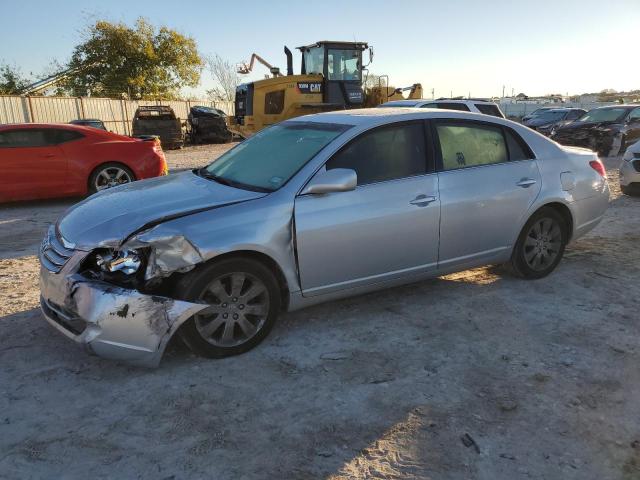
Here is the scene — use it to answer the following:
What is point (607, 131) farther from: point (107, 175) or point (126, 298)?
point (126, 298)

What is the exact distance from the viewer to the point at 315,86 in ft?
51.2

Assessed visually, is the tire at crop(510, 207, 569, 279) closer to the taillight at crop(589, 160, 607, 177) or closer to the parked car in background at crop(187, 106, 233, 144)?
the taillight at crop(589, 160, 607, 177)

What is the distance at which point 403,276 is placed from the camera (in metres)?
4.17

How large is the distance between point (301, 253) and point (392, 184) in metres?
0.92

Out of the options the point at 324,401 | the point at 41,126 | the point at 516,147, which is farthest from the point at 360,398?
the point at 41,126

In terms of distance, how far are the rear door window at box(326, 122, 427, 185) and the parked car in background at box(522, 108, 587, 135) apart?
708 inches

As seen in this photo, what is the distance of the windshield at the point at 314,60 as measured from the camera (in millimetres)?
15903

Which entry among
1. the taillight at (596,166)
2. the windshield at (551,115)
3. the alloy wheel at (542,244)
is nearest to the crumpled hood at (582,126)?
the windshield at (551,115)

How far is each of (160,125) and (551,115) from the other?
1616cm

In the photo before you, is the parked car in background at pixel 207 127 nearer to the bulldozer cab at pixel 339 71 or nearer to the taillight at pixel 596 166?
the bulldozer cab at pixel 339 71

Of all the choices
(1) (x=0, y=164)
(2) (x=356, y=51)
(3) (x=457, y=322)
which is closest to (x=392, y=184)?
(3) (x=457, y=322)

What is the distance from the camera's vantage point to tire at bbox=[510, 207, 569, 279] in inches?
190

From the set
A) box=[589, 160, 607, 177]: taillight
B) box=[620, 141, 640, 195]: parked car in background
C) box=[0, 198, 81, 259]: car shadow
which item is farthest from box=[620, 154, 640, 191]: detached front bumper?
box=[0, 198, 81, 259]: car shadow

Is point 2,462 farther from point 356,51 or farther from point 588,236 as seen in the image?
point 356,51
